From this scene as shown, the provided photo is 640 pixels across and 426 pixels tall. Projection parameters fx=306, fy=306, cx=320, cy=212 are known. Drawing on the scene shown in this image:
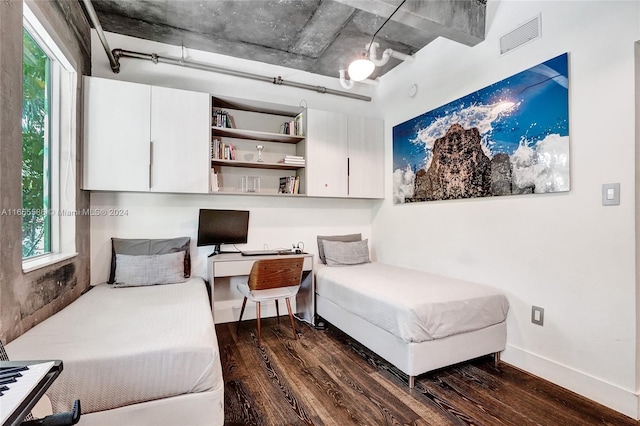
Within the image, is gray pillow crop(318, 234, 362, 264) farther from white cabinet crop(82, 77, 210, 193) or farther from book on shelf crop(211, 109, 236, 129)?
book on shelf crop(211, 109, 236, 129)

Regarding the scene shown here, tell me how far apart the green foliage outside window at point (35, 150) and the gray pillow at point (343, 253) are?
240cm

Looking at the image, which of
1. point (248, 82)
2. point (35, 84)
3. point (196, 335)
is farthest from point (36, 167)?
point (248, 82)

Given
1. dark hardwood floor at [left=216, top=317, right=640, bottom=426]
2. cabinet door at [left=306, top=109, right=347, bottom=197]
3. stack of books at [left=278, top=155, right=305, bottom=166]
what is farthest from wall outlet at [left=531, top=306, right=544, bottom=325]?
stack of books at [left=278, top=155, right=305, bottom=166]

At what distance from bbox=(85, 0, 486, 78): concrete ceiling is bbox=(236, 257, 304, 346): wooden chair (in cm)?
210

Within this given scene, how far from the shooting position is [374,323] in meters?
2.33

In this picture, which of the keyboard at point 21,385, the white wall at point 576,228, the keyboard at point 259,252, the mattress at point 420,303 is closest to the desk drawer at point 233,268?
the keyboard at point 259,252

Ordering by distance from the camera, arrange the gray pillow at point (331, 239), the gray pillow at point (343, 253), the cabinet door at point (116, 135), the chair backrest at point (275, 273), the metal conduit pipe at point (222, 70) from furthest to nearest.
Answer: the gray pillow at point (331, 239) < the gray pillow at point (343, 253) < the metal conduit pipe at point (222, 70) < the chair backrest at point (275, 273) < the cabinet door at point (116, 135)

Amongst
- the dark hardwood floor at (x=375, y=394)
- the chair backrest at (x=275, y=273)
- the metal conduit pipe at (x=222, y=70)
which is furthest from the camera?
the metal conduit pipe at (x=222, y=70)

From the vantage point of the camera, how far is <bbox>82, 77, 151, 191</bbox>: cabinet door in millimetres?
2570

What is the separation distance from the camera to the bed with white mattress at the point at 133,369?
1.29m

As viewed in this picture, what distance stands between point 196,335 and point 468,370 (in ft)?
6.38

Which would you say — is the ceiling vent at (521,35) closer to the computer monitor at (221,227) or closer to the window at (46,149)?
the computer monitor at (221,227)

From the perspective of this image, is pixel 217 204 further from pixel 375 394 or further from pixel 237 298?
pixel 375 394

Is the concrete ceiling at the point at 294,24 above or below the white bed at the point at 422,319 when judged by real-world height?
above
